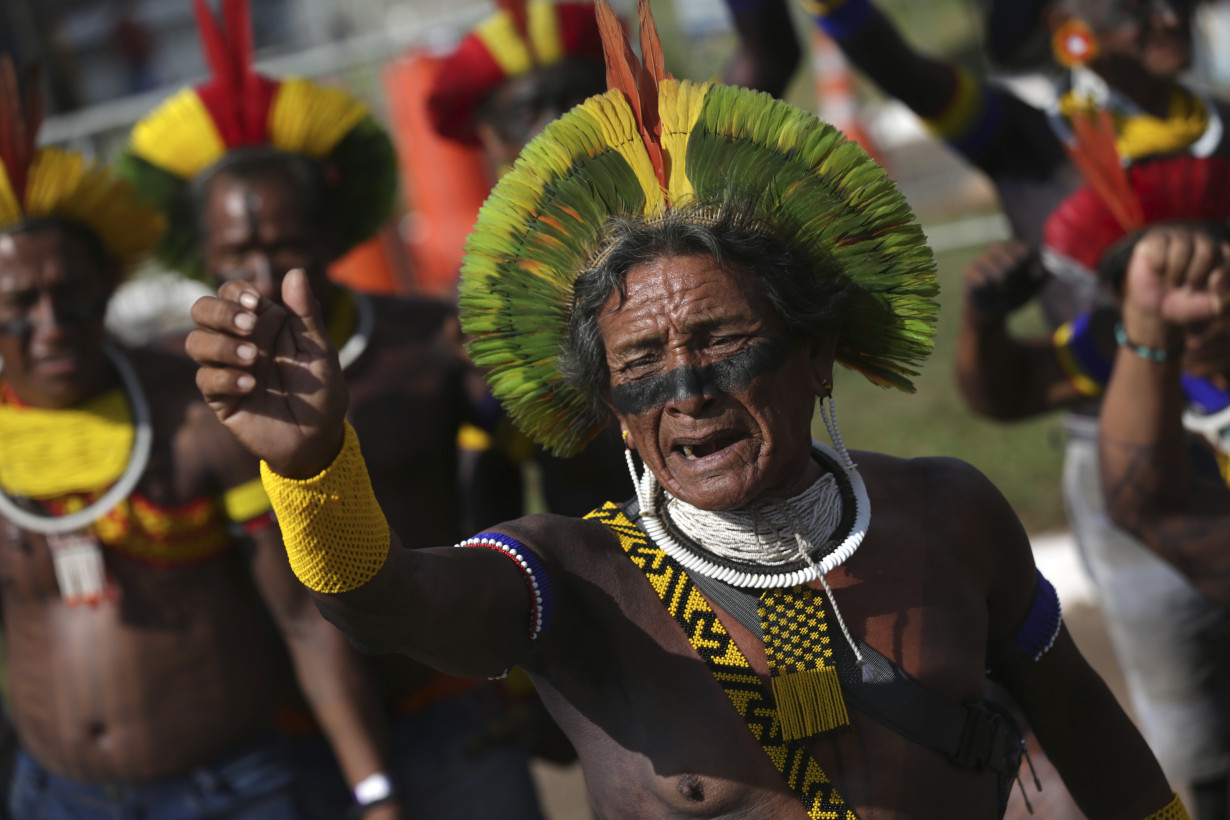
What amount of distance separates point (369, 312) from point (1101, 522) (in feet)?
7.82

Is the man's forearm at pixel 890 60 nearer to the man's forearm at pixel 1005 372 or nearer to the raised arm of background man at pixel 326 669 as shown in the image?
the man's forearm at pixel 1005 372

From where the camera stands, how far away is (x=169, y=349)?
4023 mm

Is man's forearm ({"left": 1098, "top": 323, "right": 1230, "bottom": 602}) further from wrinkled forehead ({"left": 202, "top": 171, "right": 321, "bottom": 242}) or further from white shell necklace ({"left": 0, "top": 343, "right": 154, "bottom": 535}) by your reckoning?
white shell necklace ({"left": 0, "top": 343, "right": 154, "bottom": 535})

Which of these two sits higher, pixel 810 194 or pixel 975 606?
pixel 810 194

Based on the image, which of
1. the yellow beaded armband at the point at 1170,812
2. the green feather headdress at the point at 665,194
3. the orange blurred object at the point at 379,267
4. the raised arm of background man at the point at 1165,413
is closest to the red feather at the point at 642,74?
the green feather headdress at the point at 665,194

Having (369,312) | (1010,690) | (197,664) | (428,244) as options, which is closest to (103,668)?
(197,664)

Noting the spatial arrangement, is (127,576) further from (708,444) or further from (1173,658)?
(1173,658)

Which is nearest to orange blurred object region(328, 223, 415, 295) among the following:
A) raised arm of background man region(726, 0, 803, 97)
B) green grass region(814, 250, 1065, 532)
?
green grass region(814, 250, 1065, 532)

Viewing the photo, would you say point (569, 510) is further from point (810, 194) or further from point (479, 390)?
point (810, 194)

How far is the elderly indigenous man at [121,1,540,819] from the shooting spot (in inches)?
155

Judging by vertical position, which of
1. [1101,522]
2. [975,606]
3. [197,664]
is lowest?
[1101,522]

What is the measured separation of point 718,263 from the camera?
7.20 ft

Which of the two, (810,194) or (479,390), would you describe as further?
(479,390)

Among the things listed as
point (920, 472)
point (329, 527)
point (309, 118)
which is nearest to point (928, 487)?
point (920, 472)
